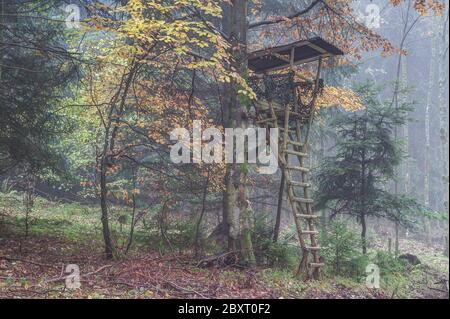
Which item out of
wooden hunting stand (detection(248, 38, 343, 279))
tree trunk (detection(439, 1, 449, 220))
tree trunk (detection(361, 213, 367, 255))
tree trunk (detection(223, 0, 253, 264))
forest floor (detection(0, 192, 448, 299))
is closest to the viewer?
forest floor (detection(0, 192, 448, 299))

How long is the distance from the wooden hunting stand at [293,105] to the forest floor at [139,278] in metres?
1.09

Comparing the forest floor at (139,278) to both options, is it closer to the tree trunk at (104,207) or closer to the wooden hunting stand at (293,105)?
the tree trunk at (104,207)

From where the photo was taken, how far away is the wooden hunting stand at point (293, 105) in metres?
9.80

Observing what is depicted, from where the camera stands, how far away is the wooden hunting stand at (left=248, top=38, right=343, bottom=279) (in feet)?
32.2

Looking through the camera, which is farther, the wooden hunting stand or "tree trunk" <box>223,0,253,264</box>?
"tree trunk" <box>223,0,253,264</box>

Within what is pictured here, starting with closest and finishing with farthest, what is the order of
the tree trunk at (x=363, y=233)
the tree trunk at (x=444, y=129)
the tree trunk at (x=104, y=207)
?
the tree trunk at (x=444, y=129) < the tree trunk at (x=104, y=207) < the tree trunk at (x=363, y=233)

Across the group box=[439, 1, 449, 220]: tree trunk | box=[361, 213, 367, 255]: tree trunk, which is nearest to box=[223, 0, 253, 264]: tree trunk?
box=[361, 213, 367, 255]: tree trunk

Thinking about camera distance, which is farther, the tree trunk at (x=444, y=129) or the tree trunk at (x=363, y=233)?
the tree trunk at (x=363, y=233)

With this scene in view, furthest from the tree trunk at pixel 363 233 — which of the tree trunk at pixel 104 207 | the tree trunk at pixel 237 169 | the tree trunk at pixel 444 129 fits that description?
the tree trunk at pixel 104 207

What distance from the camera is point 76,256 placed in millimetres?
9680

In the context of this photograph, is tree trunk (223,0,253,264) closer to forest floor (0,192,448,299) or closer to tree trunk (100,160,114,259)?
forest floor (0,192,448,299)

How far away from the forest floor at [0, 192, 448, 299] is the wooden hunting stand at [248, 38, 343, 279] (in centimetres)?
109

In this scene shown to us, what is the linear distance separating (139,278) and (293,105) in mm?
6175
